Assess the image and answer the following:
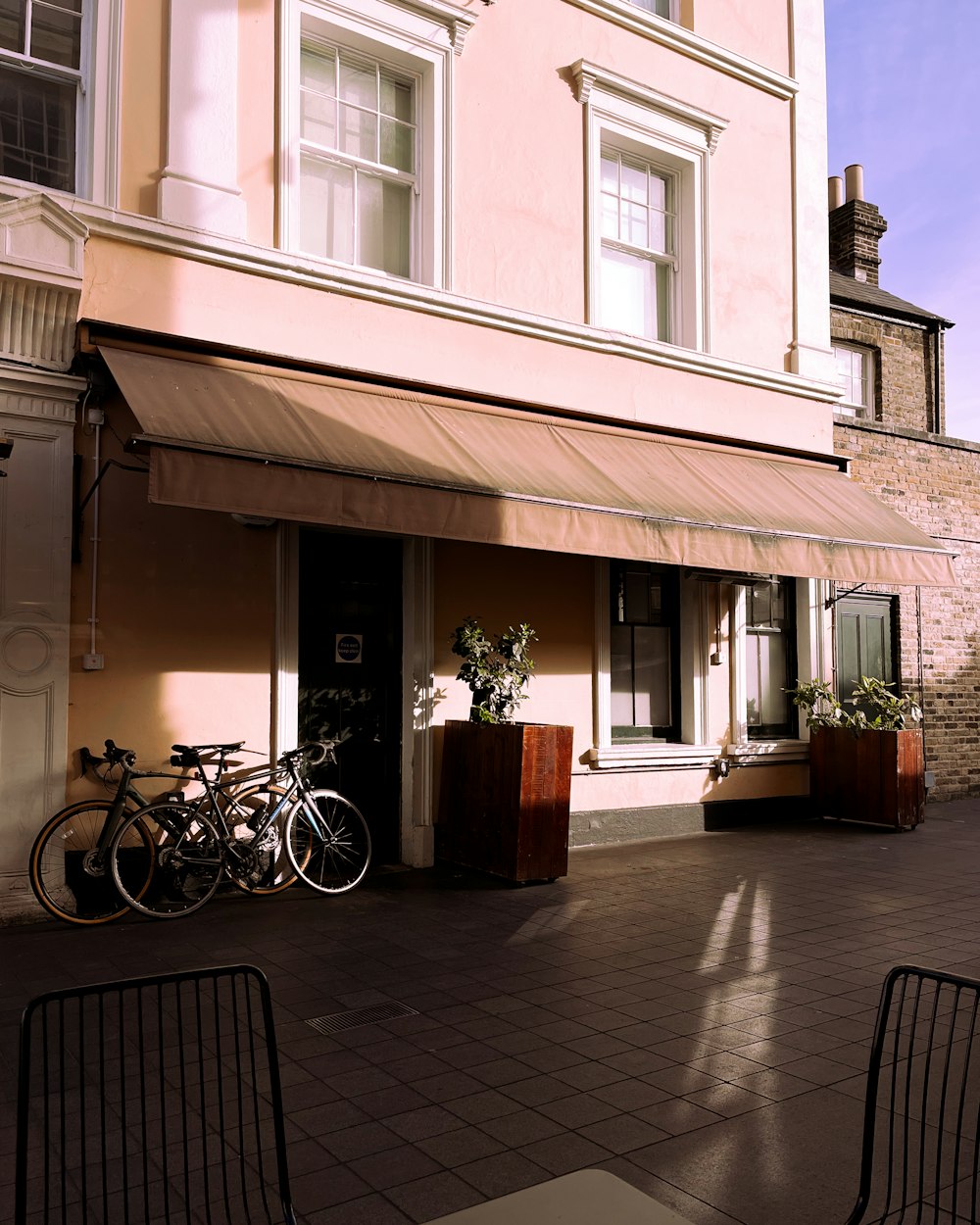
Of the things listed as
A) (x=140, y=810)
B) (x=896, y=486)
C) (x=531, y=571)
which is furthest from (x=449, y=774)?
(x=896, y=486)

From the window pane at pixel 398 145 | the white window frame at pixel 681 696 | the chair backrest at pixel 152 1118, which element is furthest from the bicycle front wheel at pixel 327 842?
the window pane at pixel 398 145

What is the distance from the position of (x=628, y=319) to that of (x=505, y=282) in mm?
1824

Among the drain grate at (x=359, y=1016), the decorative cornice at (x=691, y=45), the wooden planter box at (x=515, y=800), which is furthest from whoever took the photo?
the decorative cornice at (x=691, y=45)

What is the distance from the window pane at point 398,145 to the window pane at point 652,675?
4832 millimetres

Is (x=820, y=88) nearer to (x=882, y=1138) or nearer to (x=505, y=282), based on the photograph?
(x=505, y=282)

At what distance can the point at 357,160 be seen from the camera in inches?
341

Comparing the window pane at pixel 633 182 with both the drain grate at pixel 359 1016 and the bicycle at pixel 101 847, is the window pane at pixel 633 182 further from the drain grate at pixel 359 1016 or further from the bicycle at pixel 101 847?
the drain grate at pixel 359 1016

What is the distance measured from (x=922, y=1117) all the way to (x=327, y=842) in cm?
546

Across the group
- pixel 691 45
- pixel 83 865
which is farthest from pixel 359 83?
pixel 83 865

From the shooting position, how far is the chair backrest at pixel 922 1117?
99.9 inches

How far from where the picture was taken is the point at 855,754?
439 inches

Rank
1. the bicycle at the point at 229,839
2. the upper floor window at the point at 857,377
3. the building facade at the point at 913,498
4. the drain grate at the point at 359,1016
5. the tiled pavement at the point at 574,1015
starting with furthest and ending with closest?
1. the upper floor window at the point at 857,377
2. the building facade at the point at 913,498
3. the bicycle at the point at 229,839
4. the drain grate at the point at 359,1016
5. the tiled pavement at the point at 574,1015

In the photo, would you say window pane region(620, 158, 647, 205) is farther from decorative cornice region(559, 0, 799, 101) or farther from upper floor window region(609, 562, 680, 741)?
upper floor window region(609, 562, 680, 741)

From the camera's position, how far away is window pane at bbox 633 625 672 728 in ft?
34.7
